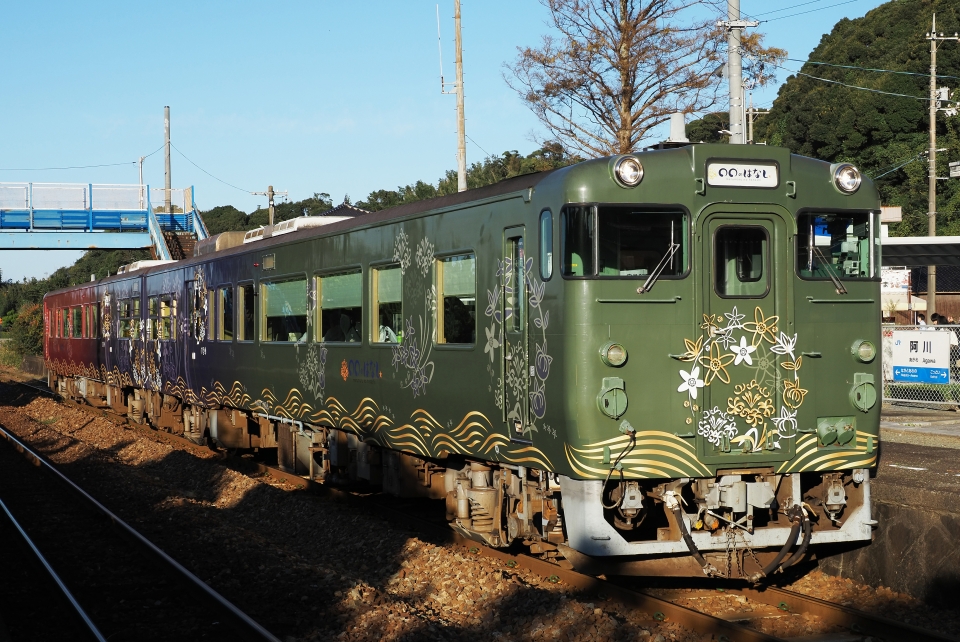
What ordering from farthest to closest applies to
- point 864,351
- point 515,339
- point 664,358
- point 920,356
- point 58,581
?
point 920,356 → point 58,581 → point 515,339 → point 864,351 → point 664,358

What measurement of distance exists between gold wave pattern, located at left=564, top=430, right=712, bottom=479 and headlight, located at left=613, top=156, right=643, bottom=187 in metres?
1.74

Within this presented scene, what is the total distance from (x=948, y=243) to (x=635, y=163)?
12.5 metres

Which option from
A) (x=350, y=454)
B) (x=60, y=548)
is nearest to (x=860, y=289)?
(x=350, y=454)

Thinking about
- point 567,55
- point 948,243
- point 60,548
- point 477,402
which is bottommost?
point 60,548

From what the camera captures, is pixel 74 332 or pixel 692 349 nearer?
pixel 692 349

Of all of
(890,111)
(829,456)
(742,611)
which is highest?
(890,111)

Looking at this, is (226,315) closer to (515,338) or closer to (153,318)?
→ (153,318)

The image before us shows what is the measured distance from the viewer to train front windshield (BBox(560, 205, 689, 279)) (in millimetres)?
7387

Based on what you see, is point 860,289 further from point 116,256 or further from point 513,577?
point 116,256

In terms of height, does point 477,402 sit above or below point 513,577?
above

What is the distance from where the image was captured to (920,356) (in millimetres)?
18172

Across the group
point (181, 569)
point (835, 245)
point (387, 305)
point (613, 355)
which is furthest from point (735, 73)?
point (181, 569)

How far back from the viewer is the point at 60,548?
10312 millimetres

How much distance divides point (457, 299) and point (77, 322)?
1986 cm
